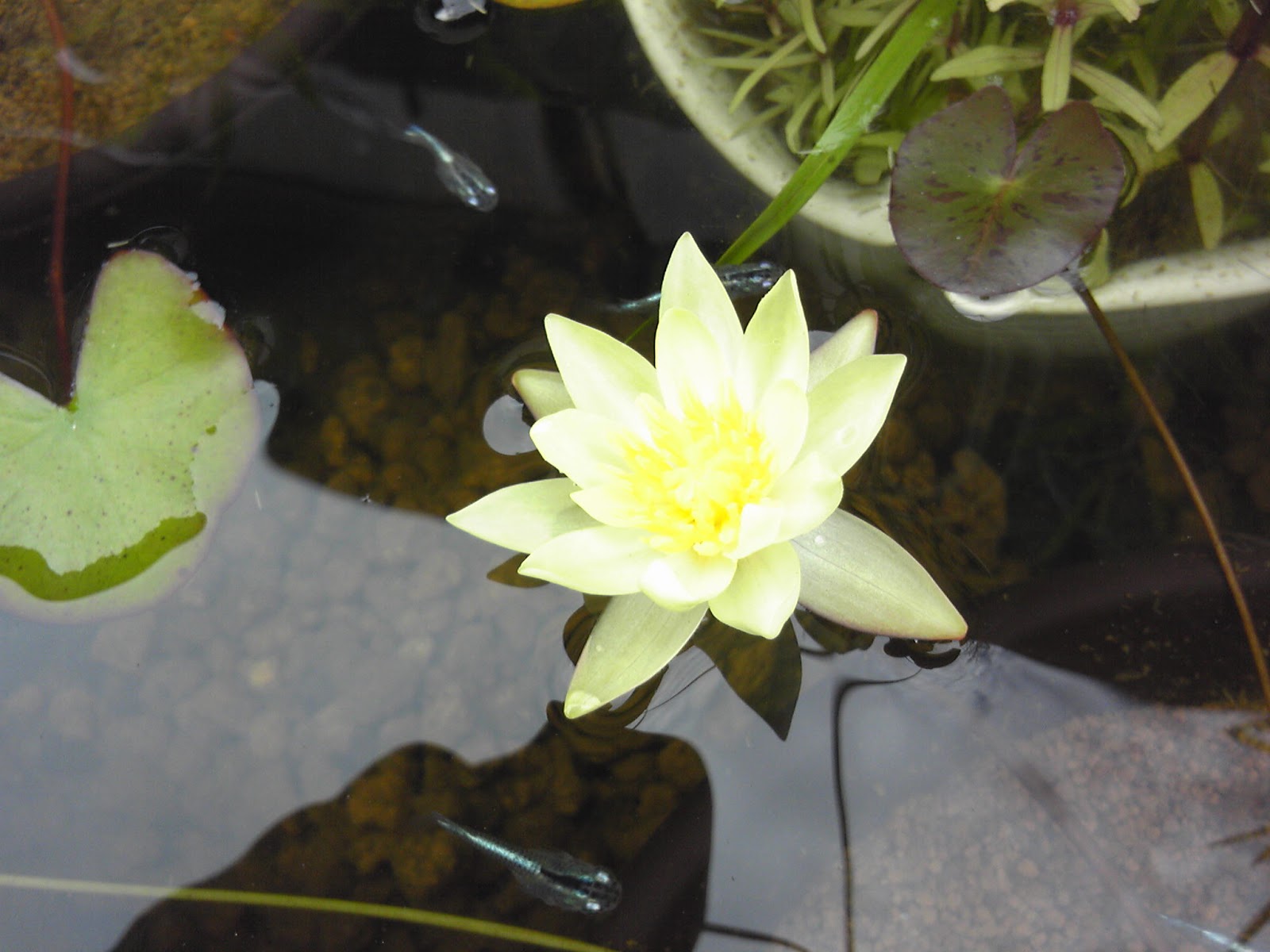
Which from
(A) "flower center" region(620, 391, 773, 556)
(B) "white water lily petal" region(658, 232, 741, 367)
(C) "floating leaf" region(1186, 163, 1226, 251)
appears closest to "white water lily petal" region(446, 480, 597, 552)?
(A) "flower center" region(620, 391, 773, 556)

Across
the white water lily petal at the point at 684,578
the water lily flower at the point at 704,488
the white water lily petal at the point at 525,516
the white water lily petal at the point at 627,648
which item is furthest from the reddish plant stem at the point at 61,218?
the white water lily petal at the point at 684,578

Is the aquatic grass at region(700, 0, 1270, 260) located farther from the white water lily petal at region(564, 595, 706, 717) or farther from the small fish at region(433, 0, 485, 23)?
the white water lily petal at region(564, 595, 706, 717)

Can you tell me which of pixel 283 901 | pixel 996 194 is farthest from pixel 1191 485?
pixel 283 901

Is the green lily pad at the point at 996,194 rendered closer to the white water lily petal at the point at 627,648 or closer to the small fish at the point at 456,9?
the white water lily petal at the point at 627,648

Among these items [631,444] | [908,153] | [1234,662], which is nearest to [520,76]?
[908,153]

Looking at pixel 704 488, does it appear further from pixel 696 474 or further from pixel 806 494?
pixel 806 494

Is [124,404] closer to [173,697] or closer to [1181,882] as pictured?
[173,697]
